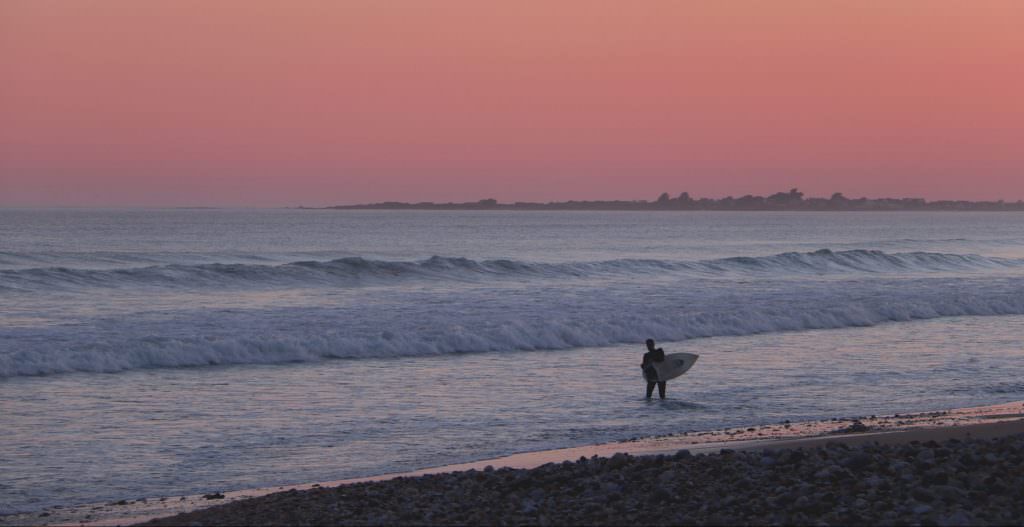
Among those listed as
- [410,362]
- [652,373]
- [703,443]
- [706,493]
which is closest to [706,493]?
[706,493]

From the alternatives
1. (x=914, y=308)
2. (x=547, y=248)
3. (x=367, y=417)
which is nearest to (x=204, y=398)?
(x=367, y=417)

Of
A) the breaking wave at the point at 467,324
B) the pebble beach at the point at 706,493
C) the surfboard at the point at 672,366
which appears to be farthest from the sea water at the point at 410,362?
the pebble beach at the point at 706,493

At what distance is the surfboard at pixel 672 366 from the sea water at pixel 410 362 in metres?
0.33

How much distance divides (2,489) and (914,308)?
83.3ft

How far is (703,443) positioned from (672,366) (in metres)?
4.07

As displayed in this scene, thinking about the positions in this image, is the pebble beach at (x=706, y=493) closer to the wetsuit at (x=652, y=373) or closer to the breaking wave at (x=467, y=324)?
the wetsuit at (x=652, y=373)

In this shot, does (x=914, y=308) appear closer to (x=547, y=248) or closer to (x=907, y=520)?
(x=907, y=520)

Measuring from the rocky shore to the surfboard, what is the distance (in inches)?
224

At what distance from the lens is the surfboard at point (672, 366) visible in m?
15.8

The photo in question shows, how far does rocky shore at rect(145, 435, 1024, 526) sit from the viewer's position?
770 centimetres

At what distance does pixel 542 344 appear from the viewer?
903 inches

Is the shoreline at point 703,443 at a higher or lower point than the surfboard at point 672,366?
lower

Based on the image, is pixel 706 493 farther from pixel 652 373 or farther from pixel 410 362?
pixel 410 362

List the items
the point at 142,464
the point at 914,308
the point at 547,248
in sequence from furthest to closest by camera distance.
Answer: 1. the point at 547,248
2. the point at 914,308
3. the point at 142,464
